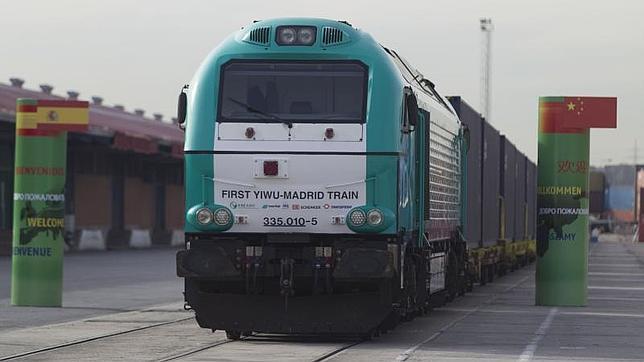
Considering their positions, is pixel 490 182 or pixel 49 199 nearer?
pixel 49 199

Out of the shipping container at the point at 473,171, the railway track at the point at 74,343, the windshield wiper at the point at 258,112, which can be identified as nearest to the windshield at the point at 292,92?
the windshield wiper at the point at 258,112

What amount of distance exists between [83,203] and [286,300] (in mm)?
45742

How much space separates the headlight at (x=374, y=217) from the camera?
57.2 feet

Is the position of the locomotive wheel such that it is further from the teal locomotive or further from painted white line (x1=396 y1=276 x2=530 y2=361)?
painted white line (x1=396 y1=276 x2=530 y2=361)

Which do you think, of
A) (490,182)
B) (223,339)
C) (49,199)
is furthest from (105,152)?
(223,339)

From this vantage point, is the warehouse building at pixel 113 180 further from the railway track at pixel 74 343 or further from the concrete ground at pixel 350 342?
the railway track at pixel 74 343

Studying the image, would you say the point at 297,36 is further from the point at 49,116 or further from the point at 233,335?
the point at 49,116

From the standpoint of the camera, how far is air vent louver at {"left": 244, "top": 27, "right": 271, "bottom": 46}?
59.4 ft

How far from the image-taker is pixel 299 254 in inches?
Answer: 691

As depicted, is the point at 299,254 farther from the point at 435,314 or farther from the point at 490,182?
the point at 490,182

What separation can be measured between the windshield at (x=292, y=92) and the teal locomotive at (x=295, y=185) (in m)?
0.01

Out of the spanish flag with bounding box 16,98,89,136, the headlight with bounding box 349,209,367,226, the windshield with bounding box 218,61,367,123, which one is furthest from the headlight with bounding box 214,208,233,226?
the spanish flag with bounding box 16,98,89,136

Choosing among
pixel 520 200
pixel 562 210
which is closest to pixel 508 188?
pixel 520 200

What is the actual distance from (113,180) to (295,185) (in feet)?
165
